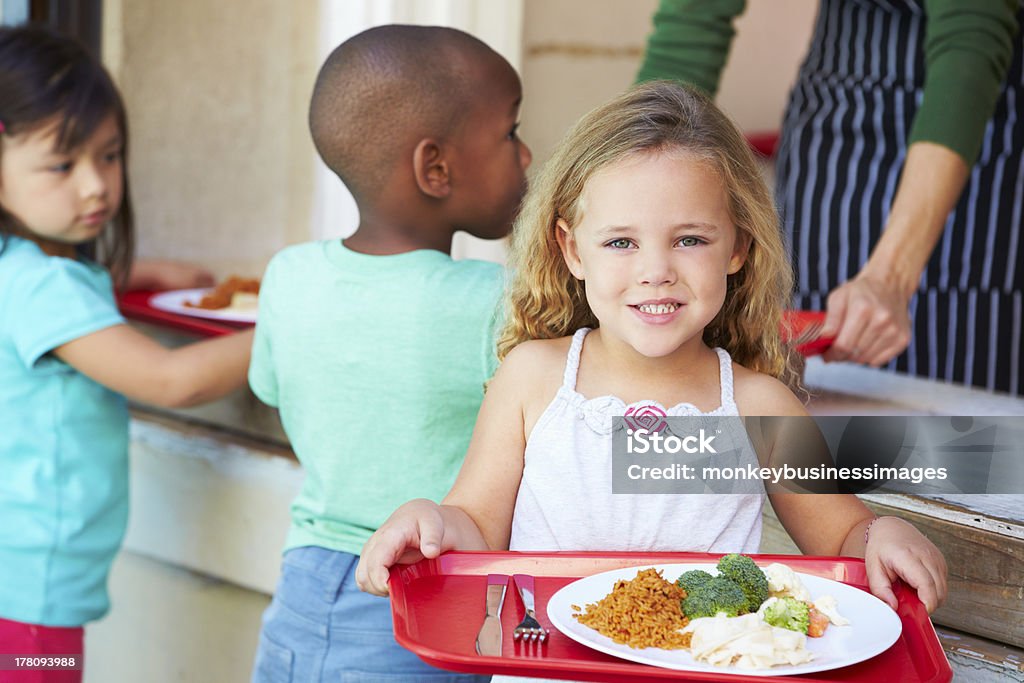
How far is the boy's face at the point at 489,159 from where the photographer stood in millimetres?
1313

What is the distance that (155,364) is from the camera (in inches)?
62.2

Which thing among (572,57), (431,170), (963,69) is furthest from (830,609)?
(572,57)

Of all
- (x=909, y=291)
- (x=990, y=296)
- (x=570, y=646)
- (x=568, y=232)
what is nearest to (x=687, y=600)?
(x=570, y=646)

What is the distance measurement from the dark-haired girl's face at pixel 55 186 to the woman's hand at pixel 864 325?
3.48ft

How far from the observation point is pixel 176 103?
2504mm

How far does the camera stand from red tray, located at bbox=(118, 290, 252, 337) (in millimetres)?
1691

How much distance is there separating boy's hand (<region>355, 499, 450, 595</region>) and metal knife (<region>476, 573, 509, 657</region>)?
0.06 m

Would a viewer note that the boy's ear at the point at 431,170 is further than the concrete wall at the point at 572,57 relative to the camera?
No

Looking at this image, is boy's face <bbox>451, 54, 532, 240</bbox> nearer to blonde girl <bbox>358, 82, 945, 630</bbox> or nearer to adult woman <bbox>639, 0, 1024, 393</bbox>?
blonde girl <bbox>358, 82, 945, 630</bbox>

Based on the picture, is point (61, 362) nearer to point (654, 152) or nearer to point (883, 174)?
point (654, 152)

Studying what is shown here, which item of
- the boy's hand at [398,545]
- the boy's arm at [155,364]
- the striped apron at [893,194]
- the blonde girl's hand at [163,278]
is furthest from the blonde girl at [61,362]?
A: the striped apron at [893,194]

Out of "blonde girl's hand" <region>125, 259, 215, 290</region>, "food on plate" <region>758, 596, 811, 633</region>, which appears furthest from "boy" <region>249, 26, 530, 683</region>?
"blonde girl's hand" <region>125, 259, 215, 290</region>

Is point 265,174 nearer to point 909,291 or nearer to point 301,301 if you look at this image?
point 301,301

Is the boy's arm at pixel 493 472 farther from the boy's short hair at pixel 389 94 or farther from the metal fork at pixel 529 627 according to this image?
the boy's short hair at pixel 389 94
